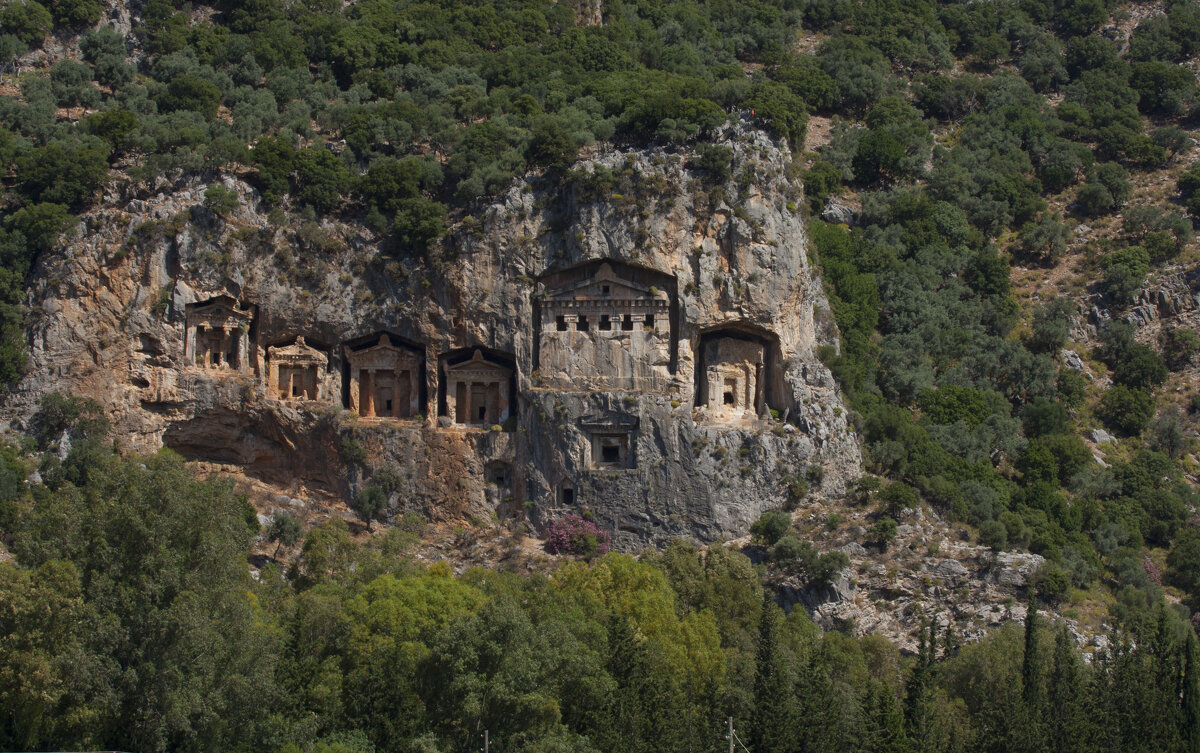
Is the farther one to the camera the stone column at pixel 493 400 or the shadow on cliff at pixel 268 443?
the stone column at pixel 493 400

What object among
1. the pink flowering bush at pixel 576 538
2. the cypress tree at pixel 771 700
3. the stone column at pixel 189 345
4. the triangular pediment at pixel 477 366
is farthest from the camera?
the triangular pediment at pixel 477 366

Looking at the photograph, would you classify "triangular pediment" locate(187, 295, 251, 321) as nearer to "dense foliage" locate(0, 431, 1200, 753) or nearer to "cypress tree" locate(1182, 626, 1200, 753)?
"dense foliage" locate(0, 431, 1200, 753)

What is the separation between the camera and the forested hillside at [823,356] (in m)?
45.1

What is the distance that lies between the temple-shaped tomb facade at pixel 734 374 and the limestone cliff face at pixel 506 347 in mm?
89

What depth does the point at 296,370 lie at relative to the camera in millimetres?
74062

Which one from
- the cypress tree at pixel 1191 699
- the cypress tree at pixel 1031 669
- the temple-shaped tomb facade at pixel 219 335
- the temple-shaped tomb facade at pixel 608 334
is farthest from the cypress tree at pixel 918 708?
the temple-shaped tomb facade at pixel 219 335

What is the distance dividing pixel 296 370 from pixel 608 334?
14525 mm

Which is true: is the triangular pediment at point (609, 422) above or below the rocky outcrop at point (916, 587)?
above

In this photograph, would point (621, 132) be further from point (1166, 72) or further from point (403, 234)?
point (1166, 72)

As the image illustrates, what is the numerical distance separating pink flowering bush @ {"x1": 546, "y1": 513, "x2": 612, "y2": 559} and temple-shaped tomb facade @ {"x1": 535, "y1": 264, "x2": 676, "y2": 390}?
601cm

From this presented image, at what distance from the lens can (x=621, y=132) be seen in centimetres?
7981

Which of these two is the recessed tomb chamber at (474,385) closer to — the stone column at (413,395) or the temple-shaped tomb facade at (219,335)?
the stone column at (413,395)

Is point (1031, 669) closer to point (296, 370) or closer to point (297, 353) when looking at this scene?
point (297, 353)

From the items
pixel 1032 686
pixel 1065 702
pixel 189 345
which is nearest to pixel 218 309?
pixel 189 345
